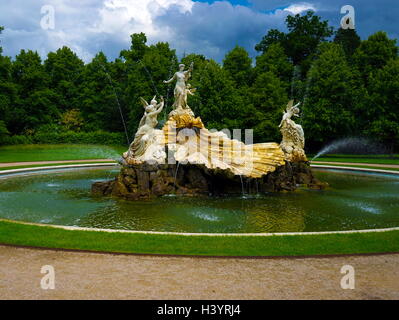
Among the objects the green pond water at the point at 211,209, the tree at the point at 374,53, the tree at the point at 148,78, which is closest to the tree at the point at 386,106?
the tree at the point at 374,53

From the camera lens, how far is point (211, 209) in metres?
17.5

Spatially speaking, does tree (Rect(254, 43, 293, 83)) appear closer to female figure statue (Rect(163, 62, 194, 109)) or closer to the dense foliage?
the dense foliage

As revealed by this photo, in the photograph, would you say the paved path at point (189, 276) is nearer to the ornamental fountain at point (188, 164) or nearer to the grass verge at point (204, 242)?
the grass verge at point (204, 242)

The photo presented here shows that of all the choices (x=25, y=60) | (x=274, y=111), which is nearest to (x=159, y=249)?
(x=274, y=111)

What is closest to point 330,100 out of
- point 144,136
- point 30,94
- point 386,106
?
point 386,106

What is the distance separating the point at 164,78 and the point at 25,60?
26.2 metres

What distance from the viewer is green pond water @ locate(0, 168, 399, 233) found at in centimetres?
1452

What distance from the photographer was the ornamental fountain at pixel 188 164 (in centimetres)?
2094

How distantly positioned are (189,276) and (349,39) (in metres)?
70.6

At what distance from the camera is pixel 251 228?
1405 cm

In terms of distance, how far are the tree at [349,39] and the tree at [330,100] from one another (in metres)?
18.2

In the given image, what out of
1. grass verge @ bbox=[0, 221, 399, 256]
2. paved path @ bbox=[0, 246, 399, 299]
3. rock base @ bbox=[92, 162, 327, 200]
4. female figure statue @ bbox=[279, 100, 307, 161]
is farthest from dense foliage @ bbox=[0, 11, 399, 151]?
paved path @ bbox=[0, 246, 399, 299]

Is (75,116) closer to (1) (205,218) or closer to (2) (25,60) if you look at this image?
(2) (25,60)
